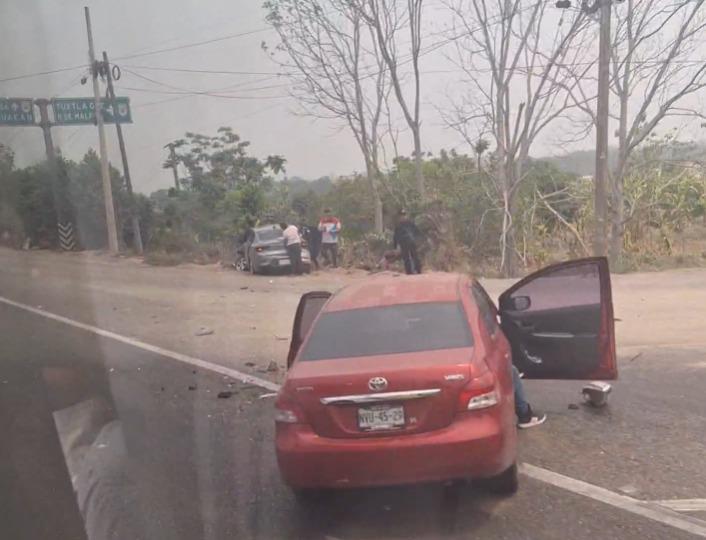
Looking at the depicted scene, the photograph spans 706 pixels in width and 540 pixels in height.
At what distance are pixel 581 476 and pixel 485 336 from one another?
1.19m

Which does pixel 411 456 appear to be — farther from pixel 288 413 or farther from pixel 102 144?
pixel 102 144

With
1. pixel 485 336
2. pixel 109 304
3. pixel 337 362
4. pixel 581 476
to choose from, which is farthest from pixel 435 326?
pixel 109 304

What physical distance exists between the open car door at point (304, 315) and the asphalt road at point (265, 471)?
808mm

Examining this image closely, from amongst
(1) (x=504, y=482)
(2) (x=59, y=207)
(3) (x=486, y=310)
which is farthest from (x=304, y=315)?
(2) (x=59, y=207)

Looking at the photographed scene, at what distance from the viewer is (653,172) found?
23922 mm

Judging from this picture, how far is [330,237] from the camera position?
21391 mm

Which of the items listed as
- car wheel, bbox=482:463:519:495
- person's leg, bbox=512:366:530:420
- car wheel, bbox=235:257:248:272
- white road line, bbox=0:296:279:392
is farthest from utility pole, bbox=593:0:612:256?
car wheel, bbox=482:463:519:495

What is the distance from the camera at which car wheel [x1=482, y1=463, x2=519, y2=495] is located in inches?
197

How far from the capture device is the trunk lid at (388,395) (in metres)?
4.67

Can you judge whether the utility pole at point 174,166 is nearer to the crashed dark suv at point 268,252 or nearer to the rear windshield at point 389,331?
the crashed dark suv at point 268,252

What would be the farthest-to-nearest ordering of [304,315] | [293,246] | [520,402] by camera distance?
[293,246]
[304,315]
[520,402]

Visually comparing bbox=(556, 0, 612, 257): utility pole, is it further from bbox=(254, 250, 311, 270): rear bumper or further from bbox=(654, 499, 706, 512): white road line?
bbox=(654, 499, 706, 512): white road line

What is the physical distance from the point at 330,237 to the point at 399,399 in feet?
55.2

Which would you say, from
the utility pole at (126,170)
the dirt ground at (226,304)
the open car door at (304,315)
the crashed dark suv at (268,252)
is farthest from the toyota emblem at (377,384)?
the utility pole at (126,170)
